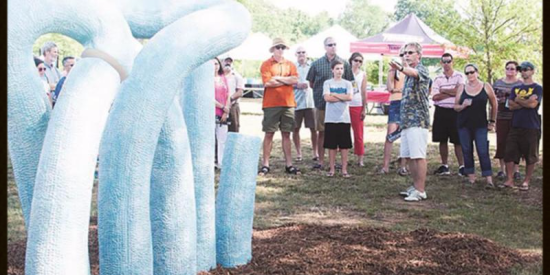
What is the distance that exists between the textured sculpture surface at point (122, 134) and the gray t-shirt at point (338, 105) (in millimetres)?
5556

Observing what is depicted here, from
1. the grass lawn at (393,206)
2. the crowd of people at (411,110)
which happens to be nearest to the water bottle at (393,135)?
the crowd of people at (411,110)

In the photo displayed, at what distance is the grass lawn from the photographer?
7311 mm

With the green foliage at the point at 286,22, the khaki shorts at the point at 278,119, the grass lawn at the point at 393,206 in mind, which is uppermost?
the green foliage at the point at 286,22

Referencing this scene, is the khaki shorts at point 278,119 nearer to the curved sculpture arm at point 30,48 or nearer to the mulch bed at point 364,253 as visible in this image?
the mulch bed at point 364,253

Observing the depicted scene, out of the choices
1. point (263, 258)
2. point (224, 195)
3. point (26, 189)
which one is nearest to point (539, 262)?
point (263, 258)

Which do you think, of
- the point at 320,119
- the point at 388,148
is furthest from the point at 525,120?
the point at 320,119

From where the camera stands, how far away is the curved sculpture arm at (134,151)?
390 cm

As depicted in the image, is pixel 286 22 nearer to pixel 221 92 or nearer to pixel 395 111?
pixel 221 92

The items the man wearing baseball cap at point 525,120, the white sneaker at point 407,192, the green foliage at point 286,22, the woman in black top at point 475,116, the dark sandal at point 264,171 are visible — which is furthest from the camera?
the green foliage at point 286,22

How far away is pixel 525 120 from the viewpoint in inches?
369

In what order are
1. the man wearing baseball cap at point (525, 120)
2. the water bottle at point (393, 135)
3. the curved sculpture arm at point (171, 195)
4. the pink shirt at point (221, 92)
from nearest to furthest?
the curved sculpture arm at point (171, 195) → the man wearing baseball cap at point (525, 120) → the water bottle at point (393, 135) → the pink shirt at point (221, 92)

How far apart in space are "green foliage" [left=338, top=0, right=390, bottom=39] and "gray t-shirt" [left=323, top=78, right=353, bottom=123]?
303 feet

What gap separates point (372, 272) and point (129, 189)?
2.21 meters

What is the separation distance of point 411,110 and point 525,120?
6.81ft
